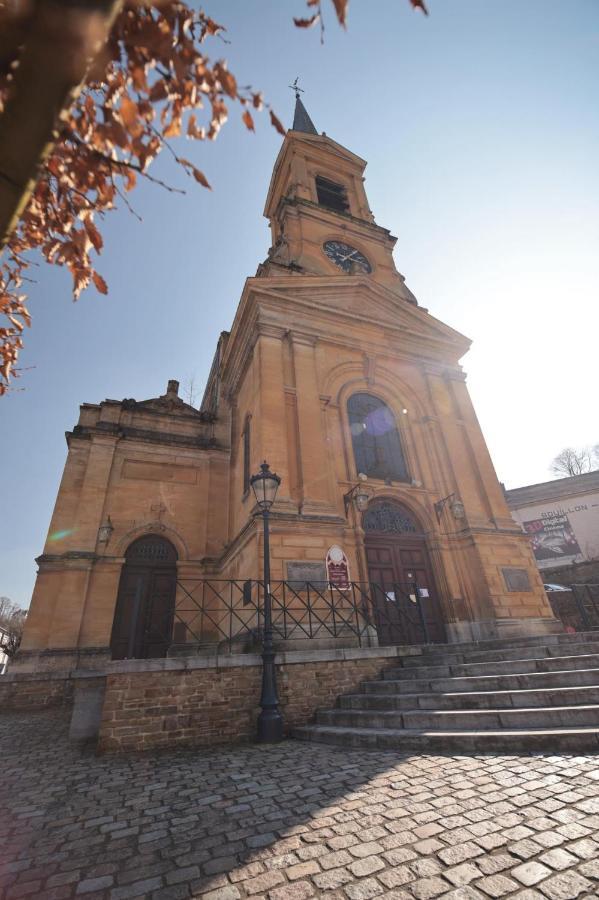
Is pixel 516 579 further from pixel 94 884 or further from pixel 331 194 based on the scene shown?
pixel 331 194

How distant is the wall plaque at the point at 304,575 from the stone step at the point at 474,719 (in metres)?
3.11

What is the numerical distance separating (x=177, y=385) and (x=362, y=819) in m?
17.2

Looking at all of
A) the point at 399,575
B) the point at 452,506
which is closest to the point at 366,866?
the point at 399,575

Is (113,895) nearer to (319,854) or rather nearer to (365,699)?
(319,854)

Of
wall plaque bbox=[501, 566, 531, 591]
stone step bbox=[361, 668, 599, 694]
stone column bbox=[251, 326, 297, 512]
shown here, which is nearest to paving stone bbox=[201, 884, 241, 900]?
stone step bbox=[361, 668, 599, 694]

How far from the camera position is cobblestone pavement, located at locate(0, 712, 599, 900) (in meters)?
2.53

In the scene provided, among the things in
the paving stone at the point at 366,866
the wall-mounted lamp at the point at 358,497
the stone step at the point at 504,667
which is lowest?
the paving stone at the point at 366,866

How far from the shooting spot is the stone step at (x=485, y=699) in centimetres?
516

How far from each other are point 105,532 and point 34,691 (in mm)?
4514

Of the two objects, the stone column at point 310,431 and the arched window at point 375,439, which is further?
the arched window at point 375,439

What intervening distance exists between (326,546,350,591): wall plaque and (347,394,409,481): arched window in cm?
327

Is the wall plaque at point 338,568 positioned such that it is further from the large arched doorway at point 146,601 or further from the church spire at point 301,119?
the church spire at point 301,119

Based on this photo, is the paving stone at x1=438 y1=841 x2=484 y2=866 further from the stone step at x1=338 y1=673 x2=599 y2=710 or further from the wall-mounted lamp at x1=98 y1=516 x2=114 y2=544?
the wall-mounted lamp at x1=98 y1=516 x2=114 y2=544

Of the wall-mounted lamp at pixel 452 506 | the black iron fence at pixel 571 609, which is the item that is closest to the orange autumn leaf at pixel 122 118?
the wall-mounted lamp at pixel 452 506
